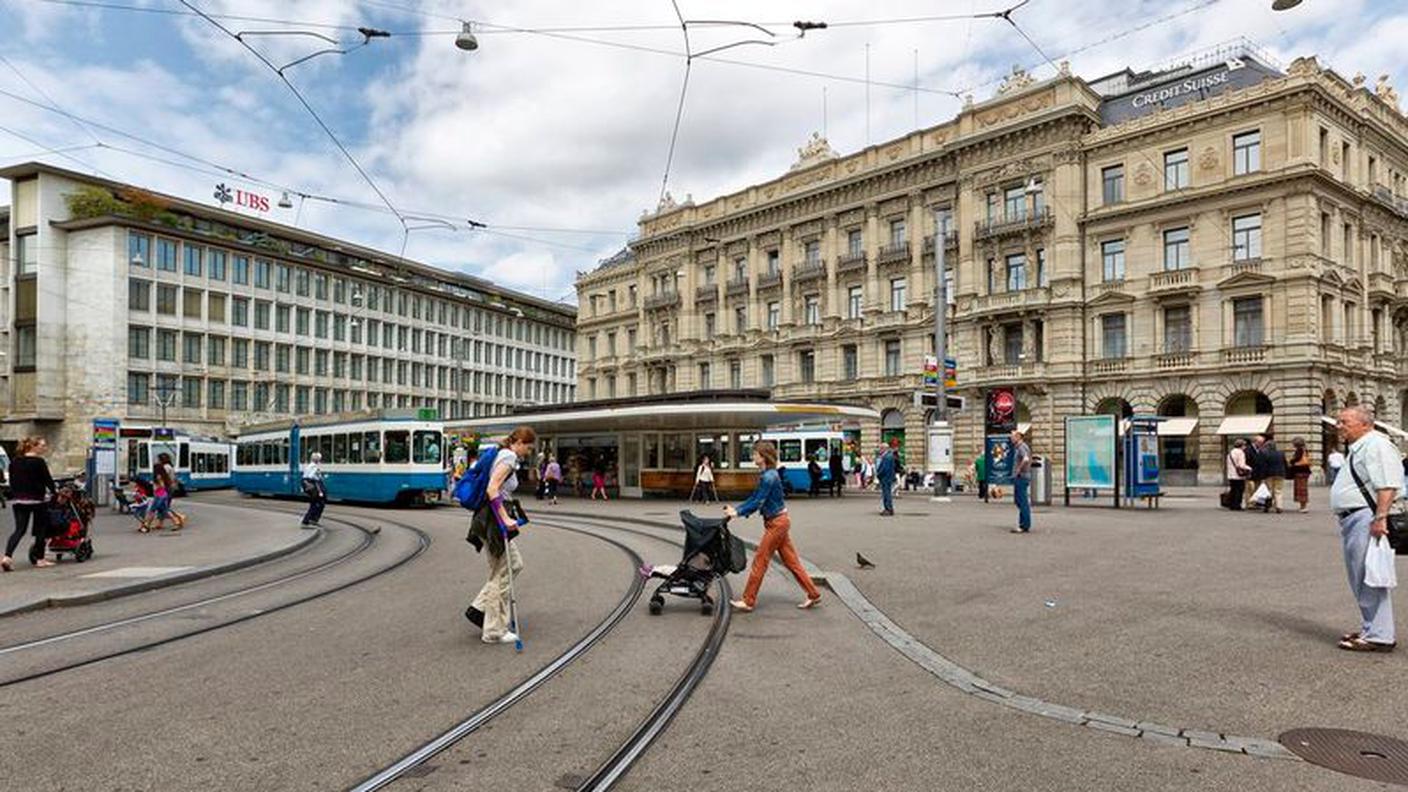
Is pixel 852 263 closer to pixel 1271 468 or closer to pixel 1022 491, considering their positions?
pixel 1271 468

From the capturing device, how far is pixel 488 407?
294 feet

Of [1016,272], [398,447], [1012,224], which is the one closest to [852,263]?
[1016,272]

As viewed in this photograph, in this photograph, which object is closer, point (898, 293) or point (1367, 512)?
point (1367, 512)

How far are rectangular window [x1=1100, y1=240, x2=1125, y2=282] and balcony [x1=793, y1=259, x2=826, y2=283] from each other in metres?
16.8

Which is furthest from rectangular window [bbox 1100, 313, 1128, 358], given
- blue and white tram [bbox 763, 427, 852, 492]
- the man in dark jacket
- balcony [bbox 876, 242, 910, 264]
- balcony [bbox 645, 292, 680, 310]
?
balcony [bbox 645, 292, 680, 310]

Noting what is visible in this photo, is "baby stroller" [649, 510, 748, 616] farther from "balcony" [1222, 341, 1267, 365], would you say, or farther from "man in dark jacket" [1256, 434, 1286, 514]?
"balcony" [1222, 341, 1267, 365]

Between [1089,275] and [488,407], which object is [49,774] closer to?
[1089,275]

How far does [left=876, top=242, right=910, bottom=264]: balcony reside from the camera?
50750 millimetres

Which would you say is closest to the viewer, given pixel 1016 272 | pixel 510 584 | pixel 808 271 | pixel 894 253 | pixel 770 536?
pixel 510 584

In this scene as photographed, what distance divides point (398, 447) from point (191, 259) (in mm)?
50796

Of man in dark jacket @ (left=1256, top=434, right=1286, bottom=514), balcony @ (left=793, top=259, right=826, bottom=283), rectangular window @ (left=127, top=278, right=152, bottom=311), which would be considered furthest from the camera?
rectangular window @ (left=127, top=278, right=152, bottom=311)

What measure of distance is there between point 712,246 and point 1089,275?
26.6 metres

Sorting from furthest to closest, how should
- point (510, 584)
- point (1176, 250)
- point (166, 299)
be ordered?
point (166, 299) < point (1176, 250) < point (510, 584)

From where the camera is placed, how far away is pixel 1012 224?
1799 inches
